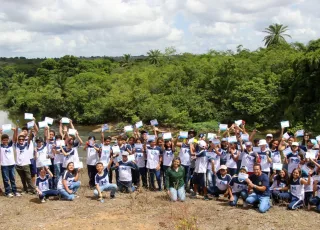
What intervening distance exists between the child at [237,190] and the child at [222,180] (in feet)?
0.56

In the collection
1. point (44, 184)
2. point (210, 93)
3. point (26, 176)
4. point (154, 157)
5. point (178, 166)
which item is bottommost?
point (44, 184)

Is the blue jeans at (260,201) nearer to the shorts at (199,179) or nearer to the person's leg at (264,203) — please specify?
the person's leg at (264,203)

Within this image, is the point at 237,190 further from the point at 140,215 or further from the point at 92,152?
the point at 92,152

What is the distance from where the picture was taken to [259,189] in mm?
8164

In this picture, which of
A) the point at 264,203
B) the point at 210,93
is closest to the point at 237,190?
the point at 264,203

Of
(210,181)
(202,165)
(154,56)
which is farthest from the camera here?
(154,56)

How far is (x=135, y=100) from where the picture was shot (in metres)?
42.5

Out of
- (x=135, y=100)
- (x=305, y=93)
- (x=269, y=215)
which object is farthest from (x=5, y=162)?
(x=135, y=100)

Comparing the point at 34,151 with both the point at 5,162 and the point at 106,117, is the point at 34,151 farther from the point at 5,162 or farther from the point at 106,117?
the point at 106,117

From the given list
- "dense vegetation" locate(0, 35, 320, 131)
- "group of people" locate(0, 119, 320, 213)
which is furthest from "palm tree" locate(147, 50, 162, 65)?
"group of people" locate(0, 119, 320, 213)

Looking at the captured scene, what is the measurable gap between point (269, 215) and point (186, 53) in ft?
169

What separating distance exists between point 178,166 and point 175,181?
38cm

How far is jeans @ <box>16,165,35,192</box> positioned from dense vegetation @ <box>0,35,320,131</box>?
69.8 feet

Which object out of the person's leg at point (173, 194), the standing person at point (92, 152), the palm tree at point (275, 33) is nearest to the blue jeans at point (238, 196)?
the person's leg at point (173, 194)
